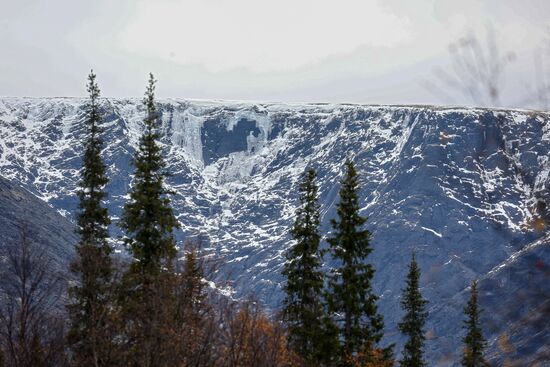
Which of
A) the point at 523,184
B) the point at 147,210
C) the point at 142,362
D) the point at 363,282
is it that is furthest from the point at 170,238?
the point at 523,184

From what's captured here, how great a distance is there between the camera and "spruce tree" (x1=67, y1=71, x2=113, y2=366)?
2153 cm

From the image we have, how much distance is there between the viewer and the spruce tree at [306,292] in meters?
31.8

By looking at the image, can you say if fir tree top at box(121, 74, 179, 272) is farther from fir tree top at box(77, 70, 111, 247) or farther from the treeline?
fir tree top at box(77, 70, 111, 247)

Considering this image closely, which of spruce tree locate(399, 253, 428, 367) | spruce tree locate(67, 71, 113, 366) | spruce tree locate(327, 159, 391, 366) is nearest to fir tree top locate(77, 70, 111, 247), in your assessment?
spruce tree locate(67, 71, 113, 366)

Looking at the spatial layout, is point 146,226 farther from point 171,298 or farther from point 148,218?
point 171,298

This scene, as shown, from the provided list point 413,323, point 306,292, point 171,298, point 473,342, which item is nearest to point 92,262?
point 171,298

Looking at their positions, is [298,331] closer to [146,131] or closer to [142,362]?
[146,131]

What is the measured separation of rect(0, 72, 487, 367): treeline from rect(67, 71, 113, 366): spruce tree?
0.23 feet

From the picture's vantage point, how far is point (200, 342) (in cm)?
2136

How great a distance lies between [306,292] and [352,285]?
2.24 meters

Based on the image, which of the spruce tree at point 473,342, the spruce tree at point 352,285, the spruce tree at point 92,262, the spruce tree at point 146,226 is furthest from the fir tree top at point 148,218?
the spruce tree at point 473,342

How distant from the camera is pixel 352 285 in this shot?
31.9 metres

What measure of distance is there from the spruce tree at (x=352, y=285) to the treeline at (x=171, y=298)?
5cm

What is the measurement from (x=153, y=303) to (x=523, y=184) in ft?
49.8
